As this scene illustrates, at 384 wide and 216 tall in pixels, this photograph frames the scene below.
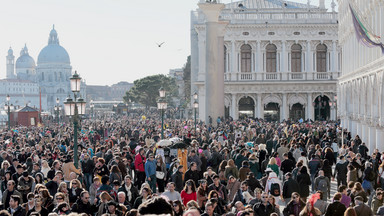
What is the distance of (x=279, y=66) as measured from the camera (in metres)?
69.4

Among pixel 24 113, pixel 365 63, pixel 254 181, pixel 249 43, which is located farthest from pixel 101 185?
pixel 249 43

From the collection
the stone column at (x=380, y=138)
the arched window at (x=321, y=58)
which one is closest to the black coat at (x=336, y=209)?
the stone column at (x=380, y=138)

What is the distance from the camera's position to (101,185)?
1405 cm

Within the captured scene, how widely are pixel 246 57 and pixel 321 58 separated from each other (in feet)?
24.8

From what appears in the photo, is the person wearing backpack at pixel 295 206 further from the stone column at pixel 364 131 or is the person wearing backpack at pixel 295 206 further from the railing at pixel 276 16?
the railing at pixel 276 16

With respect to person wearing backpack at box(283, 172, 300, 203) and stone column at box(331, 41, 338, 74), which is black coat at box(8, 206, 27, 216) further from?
stone column at box(331, 41, 338, 74)

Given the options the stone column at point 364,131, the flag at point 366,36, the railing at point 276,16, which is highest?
the railing at point 276,16

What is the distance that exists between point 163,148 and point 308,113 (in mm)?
47856

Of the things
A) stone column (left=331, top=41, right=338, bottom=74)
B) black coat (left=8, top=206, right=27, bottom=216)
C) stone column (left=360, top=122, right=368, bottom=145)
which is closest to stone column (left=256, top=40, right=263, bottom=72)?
stone column (left=331, top=41, right=338, bottom=74)

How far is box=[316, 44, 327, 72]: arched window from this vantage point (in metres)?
69.5

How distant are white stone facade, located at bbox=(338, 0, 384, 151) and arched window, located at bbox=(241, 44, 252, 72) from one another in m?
18.5

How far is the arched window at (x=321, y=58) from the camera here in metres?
69.5

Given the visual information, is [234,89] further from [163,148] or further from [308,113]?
[163,148]

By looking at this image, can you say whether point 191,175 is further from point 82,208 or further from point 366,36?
point 366,36
